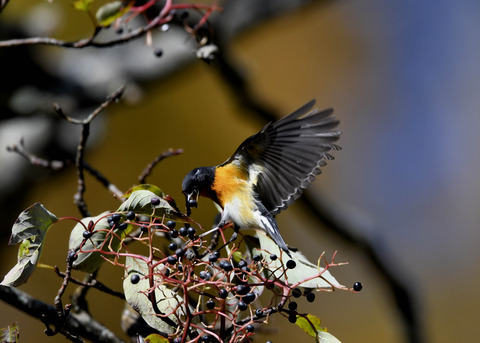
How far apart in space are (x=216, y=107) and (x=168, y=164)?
1.33 m

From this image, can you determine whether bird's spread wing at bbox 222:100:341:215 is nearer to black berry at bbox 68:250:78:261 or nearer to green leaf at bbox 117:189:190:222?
green leaf at bbox 117:189:190:222

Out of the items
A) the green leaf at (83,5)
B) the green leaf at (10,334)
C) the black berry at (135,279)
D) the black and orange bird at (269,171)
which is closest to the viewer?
the green leaf at (10,334)

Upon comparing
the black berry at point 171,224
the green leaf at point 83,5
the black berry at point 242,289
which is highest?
the green leaf at point 83,5

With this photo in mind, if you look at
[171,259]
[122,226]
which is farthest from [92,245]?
[171,259]

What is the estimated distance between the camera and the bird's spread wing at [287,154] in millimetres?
1003

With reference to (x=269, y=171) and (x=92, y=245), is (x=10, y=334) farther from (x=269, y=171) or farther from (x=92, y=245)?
(x=269, y=171)

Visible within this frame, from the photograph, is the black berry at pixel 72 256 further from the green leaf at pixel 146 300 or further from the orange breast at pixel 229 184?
the orange breast at pixel 229 184

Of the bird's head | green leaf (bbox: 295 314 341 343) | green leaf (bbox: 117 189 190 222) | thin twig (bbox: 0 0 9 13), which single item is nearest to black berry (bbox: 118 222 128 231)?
green leaf (bbox: 117 189 190 222)

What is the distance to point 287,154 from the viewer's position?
1067mm

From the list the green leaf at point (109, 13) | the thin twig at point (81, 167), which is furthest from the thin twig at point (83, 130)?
Answer: the green leaf at point (109, 13)

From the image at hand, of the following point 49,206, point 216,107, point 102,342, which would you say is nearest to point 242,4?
point 102,342

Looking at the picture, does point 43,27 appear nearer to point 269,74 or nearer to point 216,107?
point 216,107

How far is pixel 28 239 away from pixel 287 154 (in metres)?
0.48

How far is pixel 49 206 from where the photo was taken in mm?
4234
